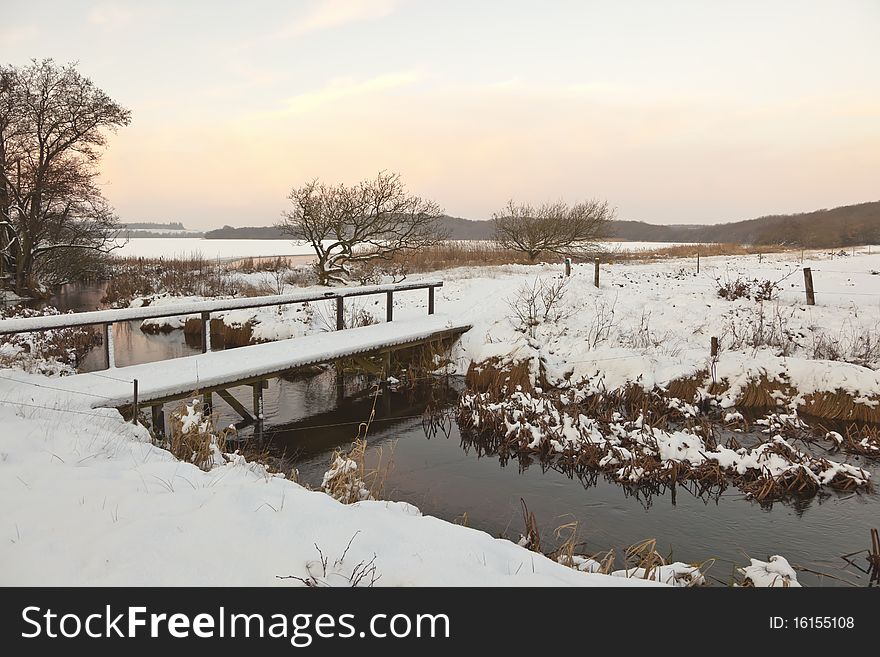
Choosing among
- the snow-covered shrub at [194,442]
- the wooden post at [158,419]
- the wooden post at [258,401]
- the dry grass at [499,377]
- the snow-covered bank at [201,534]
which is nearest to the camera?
the snow-covered bank at [201,534]

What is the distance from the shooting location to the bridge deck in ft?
24.0

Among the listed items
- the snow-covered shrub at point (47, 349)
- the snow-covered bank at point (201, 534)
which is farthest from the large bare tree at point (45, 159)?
the snow-covered bank at point (201, 534)

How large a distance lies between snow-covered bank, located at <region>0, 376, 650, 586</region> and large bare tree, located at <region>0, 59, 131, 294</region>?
70.7ft

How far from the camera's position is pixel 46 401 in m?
6.46

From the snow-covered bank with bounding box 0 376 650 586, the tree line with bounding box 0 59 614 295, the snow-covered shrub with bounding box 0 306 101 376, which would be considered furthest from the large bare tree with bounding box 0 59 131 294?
the snow-covered bank with bounding box 0 376 650 586

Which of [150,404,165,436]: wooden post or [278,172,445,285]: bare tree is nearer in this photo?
[150,404,165,436]: wooden post

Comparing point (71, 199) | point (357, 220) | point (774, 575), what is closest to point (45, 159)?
point (71, 199)

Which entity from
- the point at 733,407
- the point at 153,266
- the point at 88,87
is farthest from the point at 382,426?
the point at 153,266

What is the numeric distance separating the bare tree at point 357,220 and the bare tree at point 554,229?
43.8ft

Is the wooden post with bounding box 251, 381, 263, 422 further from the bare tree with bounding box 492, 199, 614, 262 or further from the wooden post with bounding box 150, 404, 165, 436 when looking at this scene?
the bare tree with bounding box 492, 199, 614, 262

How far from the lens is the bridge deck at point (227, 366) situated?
731 centimetres

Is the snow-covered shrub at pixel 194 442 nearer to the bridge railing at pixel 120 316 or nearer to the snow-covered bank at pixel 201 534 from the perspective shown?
the snow-covered bank at pixel 201 534

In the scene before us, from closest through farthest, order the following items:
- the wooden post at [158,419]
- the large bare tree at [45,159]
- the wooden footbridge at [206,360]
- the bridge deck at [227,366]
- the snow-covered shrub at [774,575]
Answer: the snow-covered shrub at [774,575] < the wooden footbridge at [206,360] < the bridge deck at [227,366] < the wooden post at [158,419] < the large bare tree at [45,159]
